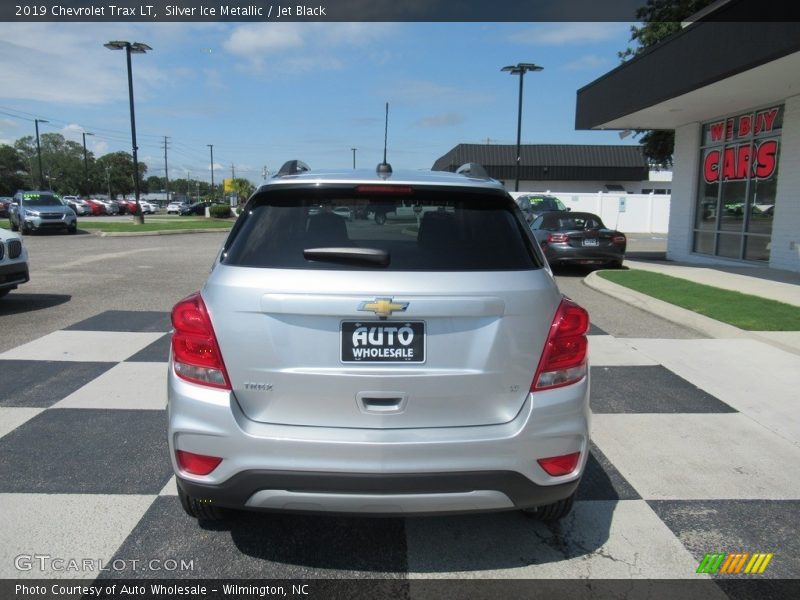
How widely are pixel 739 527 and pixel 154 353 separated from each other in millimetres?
5415

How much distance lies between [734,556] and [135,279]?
11257 millimetres

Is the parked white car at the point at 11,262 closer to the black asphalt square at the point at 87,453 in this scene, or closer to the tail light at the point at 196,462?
the black asphalt square at the point at 87,453

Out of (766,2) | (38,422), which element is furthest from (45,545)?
(766,2)

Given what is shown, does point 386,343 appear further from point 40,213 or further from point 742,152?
point 40,213

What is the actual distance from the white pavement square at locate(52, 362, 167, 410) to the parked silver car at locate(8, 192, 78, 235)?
21853mm

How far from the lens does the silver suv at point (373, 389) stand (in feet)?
8.07

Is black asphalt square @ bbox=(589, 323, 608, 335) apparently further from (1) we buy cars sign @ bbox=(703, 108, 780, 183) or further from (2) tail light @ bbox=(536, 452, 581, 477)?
(1) we buy cars sign @ bbox=(703, 108, 780, 183)

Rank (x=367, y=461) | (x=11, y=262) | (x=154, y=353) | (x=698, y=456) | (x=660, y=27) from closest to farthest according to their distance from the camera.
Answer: (x=367, y=461), (x=698, y=456), (x=154, y=353), (x=11, y=262), (x=660, y=27)

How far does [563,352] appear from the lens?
2.65 metres

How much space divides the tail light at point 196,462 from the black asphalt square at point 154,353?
3.76 meters

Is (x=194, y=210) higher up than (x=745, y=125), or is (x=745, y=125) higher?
(x=745, y=125)

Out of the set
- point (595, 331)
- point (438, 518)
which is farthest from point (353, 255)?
point (595, 331)

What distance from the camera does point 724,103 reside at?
45.3 feet

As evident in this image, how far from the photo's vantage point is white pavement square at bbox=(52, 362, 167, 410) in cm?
487
